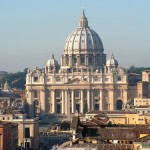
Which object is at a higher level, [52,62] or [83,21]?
[83,21]

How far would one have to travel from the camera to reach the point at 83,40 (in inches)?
7018

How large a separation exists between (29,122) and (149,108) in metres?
18.7

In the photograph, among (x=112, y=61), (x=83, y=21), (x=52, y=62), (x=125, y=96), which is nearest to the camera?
(x=125, y=96)

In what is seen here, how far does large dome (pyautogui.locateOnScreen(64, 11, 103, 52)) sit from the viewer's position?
176775mm

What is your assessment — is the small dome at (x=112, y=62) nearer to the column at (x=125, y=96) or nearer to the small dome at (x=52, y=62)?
the small dome at (x=52, y=62)

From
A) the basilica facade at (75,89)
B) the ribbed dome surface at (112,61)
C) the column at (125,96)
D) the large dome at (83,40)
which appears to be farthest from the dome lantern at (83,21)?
the column at (125,96)

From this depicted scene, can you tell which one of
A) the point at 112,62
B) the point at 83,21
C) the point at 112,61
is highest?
the point at 83,21

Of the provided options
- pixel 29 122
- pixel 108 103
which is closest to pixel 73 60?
pixel 108 103

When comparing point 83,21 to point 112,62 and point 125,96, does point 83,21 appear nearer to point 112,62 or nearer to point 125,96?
point 112,62

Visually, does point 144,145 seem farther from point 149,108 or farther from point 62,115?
point 62,115

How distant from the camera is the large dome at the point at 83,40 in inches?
6960

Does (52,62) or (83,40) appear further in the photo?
(83,40)

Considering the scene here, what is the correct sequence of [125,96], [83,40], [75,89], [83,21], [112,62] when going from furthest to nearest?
[83,21]
[83,40]
[112,62]
[75,89]
[125,96]

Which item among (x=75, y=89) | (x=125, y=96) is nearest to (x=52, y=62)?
(x=75, y=89)
